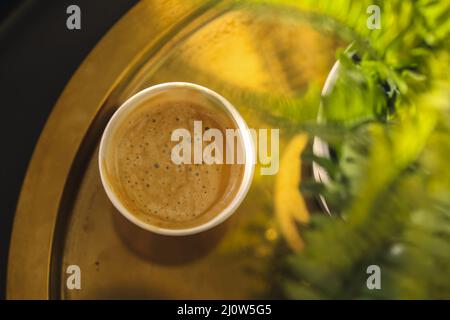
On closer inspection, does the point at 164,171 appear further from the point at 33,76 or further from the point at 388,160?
the point at 388,160

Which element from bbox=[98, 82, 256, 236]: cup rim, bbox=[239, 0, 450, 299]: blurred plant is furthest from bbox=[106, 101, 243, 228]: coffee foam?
bbox=[239, 0, 450, 299]: blurred plant

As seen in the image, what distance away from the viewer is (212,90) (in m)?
0.74

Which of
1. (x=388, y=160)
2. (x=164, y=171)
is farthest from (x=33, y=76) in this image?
(x=388, y=160)

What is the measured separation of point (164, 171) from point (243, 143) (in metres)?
0.10

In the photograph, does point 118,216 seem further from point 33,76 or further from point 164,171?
point 33,76

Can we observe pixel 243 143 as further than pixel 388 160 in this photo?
Yes

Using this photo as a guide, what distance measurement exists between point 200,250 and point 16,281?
0.71 ft

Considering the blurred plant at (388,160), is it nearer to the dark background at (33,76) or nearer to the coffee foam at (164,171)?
the coffee foam at (164,171)

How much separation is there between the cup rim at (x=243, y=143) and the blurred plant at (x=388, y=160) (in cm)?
10

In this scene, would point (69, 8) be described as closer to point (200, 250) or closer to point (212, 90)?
point (212, 90)

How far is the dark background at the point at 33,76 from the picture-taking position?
741 mm

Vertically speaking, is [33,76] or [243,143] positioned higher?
[33,76]

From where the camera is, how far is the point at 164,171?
73cm

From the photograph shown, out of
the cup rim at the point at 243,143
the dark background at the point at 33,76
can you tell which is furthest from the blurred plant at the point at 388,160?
the dark background at the point at 33,76
